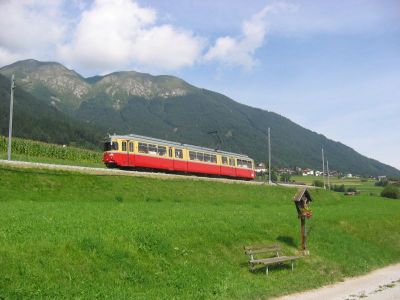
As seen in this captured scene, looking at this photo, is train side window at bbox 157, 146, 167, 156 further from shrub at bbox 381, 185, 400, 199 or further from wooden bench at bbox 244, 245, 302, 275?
shrub at bbox 381, 185, 400, 199

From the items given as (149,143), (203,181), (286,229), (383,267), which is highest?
(149,143)

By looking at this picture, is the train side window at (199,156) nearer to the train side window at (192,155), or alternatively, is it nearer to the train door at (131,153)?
the train side window at (192,155)

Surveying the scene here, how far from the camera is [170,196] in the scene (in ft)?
123

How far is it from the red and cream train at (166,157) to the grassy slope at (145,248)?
9.75 meters

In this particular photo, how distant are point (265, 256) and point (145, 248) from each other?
622 centimetres

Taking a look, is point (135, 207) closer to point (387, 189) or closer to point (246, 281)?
point (246, 281)

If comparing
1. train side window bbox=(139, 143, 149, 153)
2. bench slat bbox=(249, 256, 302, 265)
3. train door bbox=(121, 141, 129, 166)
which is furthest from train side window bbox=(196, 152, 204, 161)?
bench slat bbox=(249, 256, 302, 265)

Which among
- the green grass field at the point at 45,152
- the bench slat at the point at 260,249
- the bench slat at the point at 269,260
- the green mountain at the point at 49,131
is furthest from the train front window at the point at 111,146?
the green mountain at the point at 49,131

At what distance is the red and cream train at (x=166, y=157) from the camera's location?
4281 cm

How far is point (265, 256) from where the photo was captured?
20.8m

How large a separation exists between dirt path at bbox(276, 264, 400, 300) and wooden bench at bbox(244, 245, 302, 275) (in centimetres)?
190

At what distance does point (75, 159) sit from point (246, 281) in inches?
2004

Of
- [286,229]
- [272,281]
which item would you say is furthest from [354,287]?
[286,229]

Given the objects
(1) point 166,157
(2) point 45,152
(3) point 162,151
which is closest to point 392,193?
(1) point 166,157
